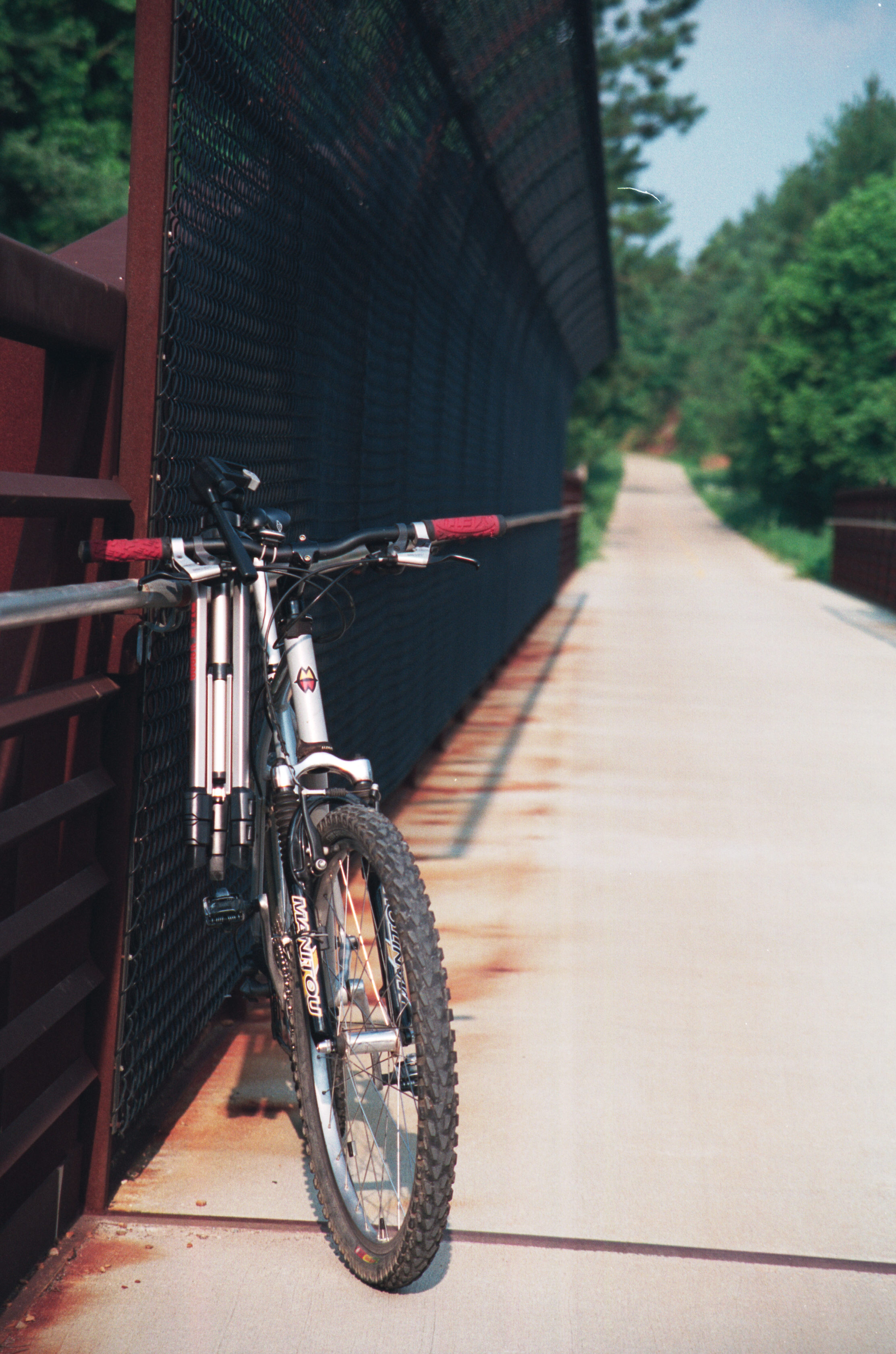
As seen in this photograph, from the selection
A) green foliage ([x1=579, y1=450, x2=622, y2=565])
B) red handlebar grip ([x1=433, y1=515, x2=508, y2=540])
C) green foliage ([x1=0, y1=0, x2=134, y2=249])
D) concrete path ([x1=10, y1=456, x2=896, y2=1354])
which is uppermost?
green foliage ([x1=0, y1=0, x2=134, y2=249])

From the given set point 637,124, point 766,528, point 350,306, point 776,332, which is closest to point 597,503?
point 766,528

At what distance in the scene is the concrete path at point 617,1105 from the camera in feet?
7.89

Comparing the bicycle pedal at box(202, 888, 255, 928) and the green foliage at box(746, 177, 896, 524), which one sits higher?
the green foliage at box(746, 177, 896, 524)

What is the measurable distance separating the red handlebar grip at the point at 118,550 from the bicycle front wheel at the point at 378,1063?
511 mm

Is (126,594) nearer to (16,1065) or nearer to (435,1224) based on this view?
(16,1065)

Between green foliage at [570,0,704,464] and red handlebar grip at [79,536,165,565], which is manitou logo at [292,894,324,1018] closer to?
red handlebar grip at [79,536,165,565]

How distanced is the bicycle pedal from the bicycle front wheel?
0.75ft

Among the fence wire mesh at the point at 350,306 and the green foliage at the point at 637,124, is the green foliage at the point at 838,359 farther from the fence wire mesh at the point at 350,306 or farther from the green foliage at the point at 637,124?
the fence wire mesh at the point at 350,306

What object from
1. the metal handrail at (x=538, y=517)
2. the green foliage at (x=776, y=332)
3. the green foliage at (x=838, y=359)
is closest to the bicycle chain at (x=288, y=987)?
the metal handrail at (x=538, y=517)

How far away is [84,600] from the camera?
219 cm

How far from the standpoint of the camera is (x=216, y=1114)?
3.16m

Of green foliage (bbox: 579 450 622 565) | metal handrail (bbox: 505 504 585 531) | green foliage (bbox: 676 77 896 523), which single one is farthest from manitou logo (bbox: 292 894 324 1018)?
green foliage (bbox: 676 77 896 523)

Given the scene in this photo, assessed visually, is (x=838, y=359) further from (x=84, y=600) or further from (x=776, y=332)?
(x=84, y=600)

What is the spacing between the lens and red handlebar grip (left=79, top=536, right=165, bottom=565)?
2.32m
